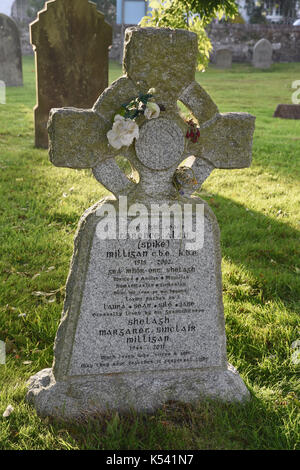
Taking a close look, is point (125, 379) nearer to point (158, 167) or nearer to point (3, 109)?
point (158, 167)

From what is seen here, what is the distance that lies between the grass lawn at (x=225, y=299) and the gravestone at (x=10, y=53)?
22.3ft

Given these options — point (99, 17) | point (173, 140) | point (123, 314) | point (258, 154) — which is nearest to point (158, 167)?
point (173, 140)

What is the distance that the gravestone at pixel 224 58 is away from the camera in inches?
990

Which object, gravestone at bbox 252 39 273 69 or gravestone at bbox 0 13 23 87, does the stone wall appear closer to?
gravestone at bbox 252 39 273 69

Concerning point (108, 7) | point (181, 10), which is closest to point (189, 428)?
point (181, 10)

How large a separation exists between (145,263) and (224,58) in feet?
81.0

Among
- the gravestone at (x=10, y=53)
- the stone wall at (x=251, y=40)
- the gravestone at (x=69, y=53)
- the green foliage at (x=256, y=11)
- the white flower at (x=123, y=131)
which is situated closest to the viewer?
the white flower at (x=123, y=131)


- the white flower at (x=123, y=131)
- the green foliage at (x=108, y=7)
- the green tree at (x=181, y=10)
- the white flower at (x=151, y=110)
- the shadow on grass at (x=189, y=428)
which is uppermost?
the green foliage at (x=108, y=7)

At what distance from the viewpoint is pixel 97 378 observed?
287 centimetres

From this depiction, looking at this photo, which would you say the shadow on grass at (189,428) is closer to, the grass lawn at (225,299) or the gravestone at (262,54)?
the grass lawn at (225,299)

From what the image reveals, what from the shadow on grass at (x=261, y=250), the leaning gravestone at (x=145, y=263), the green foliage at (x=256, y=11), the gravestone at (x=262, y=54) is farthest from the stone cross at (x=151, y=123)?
the green foliage at (x=256, y=11)

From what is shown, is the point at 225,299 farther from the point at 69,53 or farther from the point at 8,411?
the point at 69,53

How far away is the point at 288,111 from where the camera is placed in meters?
12.3

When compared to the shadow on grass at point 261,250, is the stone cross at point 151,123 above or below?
above
